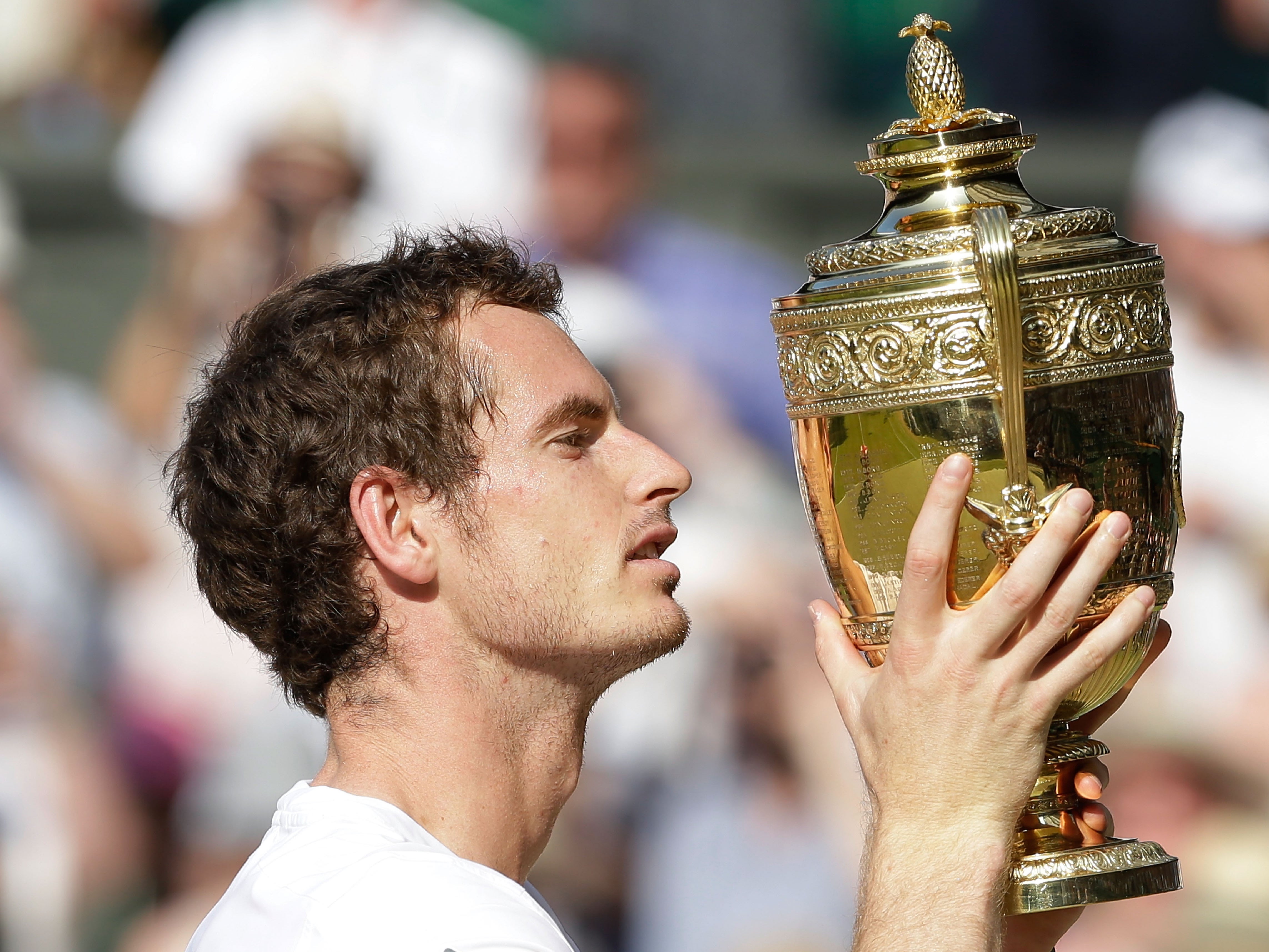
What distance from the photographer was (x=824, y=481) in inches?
89.3

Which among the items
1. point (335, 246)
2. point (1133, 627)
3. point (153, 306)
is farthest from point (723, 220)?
point (1133, 627)

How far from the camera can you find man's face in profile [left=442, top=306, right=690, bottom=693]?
2.41m

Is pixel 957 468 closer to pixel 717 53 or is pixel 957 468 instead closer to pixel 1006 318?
pixel 1006 318

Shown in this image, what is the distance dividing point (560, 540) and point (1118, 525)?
0.82 meters

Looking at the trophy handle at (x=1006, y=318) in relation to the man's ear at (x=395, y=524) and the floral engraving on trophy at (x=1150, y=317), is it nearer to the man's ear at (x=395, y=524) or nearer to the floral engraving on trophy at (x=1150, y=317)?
the floral engraving on trophy at (x=1150, y=317)

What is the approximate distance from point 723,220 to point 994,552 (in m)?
5.24

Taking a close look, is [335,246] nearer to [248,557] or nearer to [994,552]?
[248,557]

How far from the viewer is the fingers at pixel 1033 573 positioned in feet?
6.39

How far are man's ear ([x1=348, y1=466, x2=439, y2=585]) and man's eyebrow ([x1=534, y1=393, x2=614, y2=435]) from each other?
0.22 meters

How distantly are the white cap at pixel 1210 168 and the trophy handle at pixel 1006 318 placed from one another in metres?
4.35

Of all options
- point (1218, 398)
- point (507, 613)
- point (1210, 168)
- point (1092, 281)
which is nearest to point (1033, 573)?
point (1092, 281)

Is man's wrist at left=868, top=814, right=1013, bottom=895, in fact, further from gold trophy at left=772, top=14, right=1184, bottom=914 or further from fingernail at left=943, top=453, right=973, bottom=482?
fingernail at left=943, top=453, right=973, bottom=482

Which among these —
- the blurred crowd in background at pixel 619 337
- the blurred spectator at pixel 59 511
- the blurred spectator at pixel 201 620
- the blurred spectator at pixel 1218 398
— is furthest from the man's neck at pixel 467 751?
the blurred spectator at pixel 59 511

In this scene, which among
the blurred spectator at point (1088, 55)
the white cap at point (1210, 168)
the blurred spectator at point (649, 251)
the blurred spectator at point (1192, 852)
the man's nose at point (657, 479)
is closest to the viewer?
the man's nose at point (657, 479)
